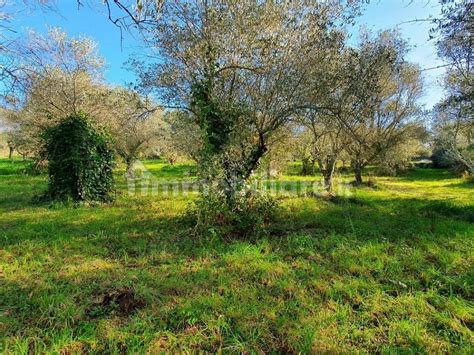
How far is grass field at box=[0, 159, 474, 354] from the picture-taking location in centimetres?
277

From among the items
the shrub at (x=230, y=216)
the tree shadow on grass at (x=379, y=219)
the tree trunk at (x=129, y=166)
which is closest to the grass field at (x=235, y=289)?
the tree shadow on grass at (x=379, y=219)

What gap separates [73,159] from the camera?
9406 millimetres

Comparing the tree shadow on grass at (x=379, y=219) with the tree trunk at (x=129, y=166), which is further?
the tree trunk at (x=129, y=166)

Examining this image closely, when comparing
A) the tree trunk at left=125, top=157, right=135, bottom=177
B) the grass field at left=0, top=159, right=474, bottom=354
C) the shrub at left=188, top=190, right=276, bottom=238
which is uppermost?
the tree trunk at left=125, top=157, right=135, bottom=177

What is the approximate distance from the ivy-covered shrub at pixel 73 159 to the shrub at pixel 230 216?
487 cm

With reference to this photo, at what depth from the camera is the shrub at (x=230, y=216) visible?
6320 millimetres

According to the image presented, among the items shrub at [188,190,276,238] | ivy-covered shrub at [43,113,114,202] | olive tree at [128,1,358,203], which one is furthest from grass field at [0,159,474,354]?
ivy-covered shrub at [43,113,114,202]

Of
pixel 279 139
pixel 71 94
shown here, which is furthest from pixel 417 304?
pixel 71 94

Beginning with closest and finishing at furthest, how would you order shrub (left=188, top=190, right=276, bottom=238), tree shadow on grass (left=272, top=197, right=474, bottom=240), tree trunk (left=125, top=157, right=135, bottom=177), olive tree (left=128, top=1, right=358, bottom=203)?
shrub (left=188, top=190, right=276, bottom=238)
tree shadow on grass (left=272, top=197, right=474, bottom=240)
olive tree (left=128, top=1, right=358, bottom=203)
tree trunk (left=125, top=157, right=135, bottom=177)

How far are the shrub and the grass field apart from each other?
36cm

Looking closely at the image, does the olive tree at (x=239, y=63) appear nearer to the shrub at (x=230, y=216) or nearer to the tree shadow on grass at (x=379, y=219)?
the shrub at (x=230, y=216)

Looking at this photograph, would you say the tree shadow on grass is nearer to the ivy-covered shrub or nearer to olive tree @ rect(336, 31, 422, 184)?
olive tree @ rect(336, 31, 422, 184)

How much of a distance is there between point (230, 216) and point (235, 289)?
2.89 metres

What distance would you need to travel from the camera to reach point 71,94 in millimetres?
13820
